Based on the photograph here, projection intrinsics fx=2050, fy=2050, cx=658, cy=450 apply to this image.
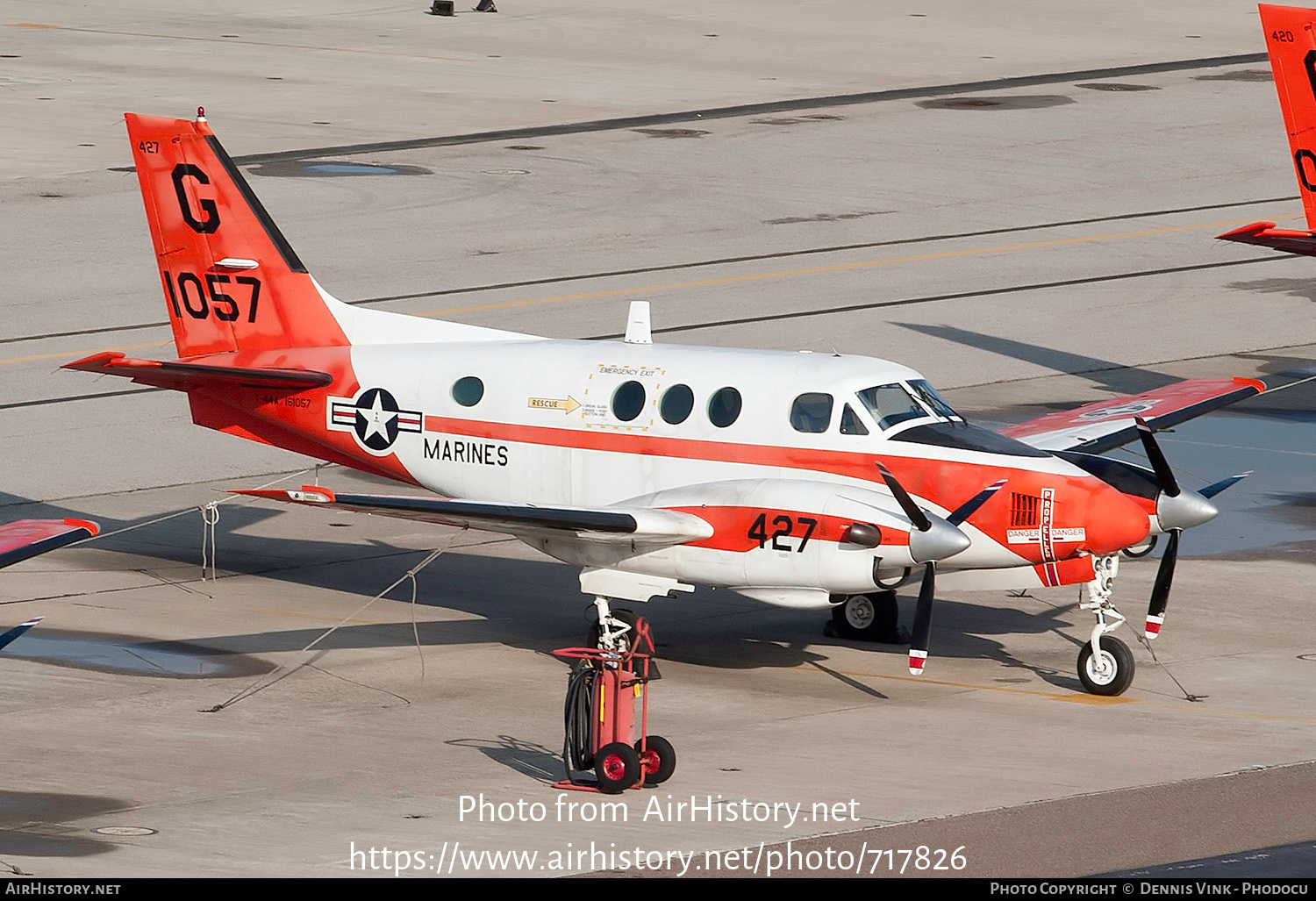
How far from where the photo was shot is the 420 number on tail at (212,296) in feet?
80.2

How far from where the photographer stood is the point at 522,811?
53.8 feet

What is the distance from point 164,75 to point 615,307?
28.9 m

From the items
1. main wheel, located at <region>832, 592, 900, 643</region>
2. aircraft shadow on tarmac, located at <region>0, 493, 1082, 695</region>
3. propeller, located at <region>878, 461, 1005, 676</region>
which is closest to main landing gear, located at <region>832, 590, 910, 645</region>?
main wheel, located at <region>832, 592, 900, 643</region>

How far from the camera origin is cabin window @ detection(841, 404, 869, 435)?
20.6 metres

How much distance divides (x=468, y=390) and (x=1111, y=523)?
7267 millimetres

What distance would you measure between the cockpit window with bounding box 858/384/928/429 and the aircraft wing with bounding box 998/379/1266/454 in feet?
9.57

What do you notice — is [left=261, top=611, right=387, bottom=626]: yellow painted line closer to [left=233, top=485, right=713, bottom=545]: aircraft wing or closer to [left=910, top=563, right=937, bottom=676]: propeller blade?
[left=233, top=485, right=713, bottom=545]: aircraft wing

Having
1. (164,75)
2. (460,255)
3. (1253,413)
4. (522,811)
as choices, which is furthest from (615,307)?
(164,75)

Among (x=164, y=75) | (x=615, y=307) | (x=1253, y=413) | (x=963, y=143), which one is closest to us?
(x=1253, y=413)

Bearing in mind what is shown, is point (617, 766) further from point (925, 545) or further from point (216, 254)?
point (216, 254)

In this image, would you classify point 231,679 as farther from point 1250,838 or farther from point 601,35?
point 601,35

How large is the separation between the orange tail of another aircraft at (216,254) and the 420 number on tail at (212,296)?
0.03 feet

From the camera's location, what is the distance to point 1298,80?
95.9ft

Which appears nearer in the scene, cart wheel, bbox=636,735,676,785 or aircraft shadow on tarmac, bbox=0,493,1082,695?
cart wheel, bbox=636,735,676,785
